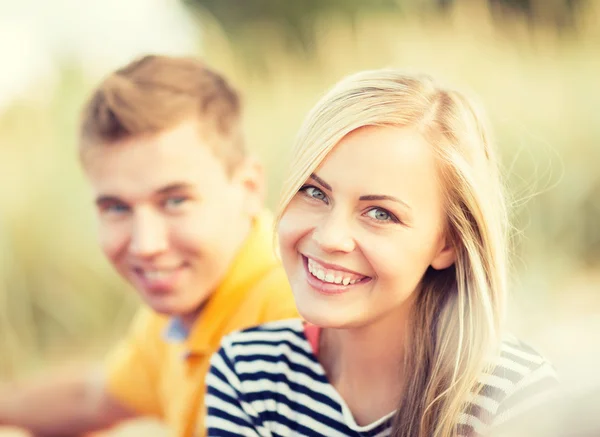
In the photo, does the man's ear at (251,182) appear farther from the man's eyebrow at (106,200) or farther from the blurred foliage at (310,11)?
the blurred foliage at (310,11)

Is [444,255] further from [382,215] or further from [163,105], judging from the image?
[163,105]

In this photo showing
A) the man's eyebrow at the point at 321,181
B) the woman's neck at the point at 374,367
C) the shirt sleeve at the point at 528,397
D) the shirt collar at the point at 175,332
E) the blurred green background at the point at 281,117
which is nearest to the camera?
the shirt sleeve at the point at 528,397

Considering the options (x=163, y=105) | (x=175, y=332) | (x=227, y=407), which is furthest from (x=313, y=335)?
(x=163, y=105)

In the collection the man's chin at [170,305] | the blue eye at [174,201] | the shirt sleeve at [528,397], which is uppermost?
the blue eye at [174,201]

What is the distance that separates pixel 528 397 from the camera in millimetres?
1393

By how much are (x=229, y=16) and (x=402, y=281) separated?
547 cm

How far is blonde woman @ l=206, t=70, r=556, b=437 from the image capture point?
140cm

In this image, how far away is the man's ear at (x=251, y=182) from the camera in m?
2.12

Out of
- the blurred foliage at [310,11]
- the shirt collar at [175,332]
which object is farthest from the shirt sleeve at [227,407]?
the blurred foliage at [310,11]

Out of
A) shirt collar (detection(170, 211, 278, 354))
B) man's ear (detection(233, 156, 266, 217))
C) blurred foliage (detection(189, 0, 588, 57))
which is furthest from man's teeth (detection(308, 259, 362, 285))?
blurred foliage (detection(189, 0, 588, 57))

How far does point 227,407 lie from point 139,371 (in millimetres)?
762

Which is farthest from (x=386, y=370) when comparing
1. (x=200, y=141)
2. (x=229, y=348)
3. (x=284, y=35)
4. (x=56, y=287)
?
(x=284, y=35)

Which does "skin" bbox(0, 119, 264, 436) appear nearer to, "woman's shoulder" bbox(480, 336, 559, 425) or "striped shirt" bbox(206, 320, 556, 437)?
"striped shirt" bbox(206, 320, 556, 437)

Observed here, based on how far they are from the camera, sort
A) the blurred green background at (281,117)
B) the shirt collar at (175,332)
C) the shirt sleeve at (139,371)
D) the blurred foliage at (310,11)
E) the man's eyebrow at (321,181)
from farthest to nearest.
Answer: the blurred foliage at (310,11) → the blurred green background at (281,117) → the shirt sleeve at (139,371) → the shirt collar at (175,332) → the man's eyebrow at (321,181)
